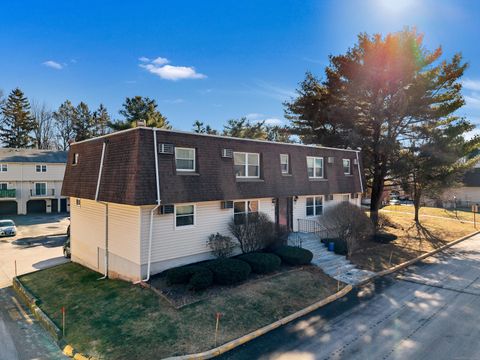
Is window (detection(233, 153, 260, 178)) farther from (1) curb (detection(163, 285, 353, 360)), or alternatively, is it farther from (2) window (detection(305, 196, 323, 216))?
(1) curb (detection(163, 285, 353, 360))

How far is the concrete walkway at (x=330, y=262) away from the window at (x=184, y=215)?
18.9ft

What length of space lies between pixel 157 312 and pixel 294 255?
21.2 feet

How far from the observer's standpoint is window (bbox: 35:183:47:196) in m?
40.7

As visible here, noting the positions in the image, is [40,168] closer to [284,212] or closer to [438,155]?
[284,212]

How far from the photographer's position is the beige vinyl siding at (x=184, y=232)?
12.0 metres

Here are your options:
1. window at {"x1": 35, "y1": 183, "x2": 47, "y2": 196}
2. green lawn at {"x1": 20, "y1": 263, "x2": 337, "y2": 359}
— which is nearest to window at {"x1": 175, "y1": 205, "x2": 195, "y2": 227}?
green lawn at {"x1": 20, "y1": 263, "x2": 337, "y2": 359}

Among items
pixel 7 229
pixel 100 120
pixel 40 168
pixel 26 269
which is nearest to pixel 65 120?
pixel 100 120

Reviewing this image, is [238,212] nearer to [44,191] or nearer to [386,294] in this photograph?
[386,294]

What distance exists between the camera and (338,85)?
Result: 26000 millimetres

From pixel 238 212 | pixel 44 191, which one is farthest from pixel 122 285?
pixel 44 191

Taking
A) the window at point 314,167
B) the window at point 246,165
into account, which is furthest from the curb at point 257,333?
the window at point 314,167

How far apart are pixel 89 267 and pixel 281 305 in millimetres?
10320

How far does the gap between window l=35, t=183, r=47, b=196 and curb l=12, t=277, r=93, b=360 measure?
30278 mm

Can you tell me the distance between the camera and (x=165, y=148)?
1216 centimetres
